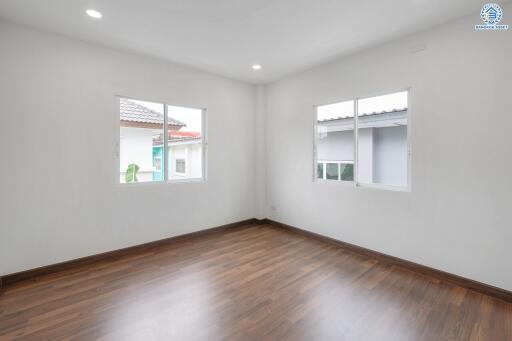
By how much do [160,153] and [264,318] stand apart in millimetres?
2819

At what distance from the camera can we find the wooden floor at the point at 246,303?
193cm

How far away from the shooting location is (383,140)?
3.32m

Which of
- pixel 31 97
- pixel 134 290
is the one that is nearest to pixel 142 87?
pixel 31 97

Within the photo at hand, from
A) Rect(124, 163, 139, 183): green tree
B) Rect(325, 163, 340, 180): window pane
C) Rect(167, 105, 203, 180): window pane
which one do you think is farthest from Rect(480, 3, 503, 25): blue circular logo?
Rect(124, 163, 139, 183): green tree

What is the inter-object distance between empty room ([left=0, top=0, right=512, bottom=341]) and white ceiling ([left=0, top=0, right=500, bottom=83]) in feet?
0.08

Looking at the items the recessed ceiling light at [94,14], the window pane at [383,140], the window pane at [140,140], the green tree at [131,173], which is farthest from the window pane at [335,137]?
the recessed ceiling light at [94,14]

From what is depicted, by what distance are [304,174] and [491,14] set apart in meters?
2.87

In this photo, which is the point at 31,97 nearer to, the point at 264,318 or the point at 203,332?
the point at 203,332

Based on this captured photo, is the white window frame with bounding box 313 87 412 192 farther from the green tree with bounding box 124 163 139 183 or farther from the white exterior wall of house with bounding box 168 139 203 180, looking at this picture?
the green tree with bounding box 124 163 139 183

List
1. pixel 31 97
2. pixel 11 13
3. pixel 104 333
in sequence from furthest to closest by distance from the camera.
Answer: pixel 31 97 → pixel 11 13 → pixel 104 333

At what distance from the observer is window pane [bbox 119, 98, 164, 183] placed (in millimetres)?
3469

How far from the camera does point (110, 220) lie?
10.9 ft

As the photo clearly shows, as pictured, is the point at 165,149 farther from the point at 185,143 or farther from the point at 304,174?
the point at 304,174

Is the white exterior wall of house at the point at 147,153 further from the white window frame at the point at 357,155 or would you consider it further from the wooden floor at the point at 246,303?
the white window frame at the point at 357,155
